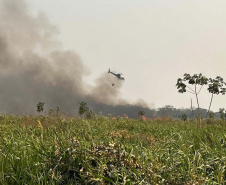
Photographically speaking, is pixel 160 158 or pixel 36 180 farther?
pixel 160 158

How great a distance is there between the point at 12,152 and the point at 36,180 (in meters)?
1.27

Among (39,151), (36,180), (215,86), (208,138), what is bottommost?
(36,180)

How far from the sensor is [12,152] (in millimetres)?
4727

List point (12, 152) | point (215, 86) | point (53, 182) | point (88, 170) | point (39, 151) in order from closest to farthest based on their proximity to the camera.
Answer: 1. point (53, 182)
2. point (88, 170)
3. point (39, 151)
4. point (12, 152)
5. point (215, 86)

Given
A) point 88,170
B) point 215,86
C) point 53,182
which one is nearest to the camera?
point 53,182

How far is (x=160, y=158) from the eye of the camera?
4.65 m

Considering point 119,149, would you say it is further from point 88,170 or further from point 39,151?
point 39,151

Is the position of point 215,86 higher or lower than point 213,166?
higher

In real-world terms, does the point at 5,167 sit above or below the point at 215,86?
below

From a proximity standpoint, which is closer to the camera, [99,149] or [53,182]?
[53,182]

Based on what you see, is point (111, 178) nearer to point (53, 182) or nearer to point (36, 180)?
point (53, 182)

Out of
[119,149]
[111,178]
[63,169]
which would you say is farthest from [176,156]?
[63,169]

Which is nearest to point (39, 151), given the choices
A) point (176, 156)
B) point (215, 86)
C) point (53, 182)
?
point (53, 182)

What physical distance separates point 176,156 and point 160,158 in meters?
0.44
